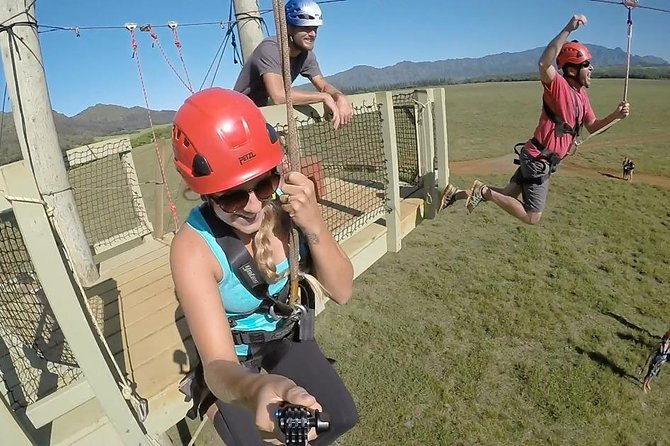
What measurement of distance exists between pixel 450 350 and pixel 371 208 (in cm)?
588

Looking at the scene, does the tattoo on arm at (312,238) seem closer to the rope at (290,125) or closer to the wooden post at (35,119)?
the rope at (290,125)

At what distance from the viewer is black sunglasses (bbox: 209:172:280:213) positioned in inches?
78.4

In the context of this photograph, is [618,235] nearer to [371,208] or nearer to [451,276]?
[451,276]

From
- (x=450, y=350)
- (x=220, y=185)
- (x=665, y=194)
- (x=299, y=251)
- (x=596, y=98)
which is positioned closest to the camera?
(x=220, y=185)

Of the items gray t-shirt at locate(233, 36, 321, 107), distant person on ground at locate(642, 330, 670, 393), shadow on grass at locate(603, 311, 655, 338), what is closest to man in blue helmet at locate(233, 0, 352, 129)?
gray t-shirt at locate(233, 36, 321, 107)

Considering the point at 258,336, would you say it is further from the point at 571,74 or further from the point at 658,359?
the point at 658,359

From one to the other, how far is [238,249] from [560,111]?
4.57m

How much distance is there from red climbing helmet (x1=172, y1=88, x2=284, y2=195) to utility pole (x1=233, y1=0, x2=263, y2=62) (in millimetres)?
3902

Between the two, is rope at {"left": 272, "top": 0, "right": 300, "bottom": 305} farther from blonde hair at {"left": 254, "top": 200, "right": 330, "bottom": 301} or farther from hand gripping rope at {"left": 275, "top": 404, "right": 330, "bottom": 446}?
hand gripping rope at {"left": 275, "top": 404, "right": 330, "bottom": 446}

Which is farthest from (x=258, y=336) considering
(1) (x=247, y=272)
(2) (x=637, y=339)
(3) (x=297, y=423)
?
(2) (x=637, y=339)

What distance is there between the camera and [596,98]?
50.5 metres

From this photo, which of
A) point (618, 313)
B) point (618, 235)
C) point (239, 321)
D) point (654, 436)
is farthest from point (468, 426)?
point (618, 235)

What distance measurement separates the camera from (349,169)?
253 inches

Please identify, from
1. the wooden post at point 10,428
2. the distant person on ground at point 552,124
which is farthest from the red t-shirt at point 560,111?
the wooden post at point 10,428
